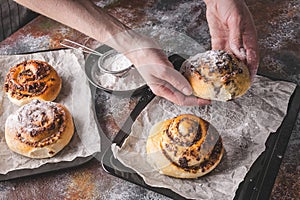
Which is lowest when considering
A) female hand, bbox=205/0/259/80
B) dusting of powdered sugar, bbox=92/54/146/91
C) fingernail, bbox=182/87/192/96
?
dusting of powdered sugar, bbox=92/54/146/91

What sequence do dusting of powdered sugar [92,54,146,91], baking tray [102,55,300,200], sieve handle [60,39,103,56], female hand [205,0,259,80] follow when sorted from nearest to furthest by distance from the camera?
baking tray [102,55,300,200]
female hand [205,0,259,80]
dusting of powdered sugar [92,54,146,91]
sieve handle [60,39,103,56]

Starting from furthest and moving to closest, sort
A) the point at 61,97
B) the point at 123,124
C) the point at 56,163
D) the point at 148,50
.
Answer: the point at 61,97 → the point at 123,124 → the point at 56,163 → the point at 148,50

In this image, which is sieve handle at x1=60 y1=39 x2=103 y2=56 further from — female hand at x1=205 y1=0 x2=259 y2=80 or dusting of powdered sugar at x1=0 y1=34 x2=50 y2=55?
female hand at x1=205 y1=0 x2=259 y2=80

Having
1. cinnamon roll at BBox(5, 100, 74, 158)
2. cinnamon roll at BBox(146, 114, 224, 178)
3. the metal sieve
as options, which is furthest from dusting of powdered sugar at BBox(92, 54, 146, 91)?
cinnamon roll at BBox(146, 114, 224, 178)

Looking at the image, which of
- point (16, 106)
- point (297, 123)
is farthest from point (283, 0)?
point (16, 106)

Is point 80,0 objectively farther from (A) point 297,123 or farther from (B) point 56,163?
(A) point 297,123

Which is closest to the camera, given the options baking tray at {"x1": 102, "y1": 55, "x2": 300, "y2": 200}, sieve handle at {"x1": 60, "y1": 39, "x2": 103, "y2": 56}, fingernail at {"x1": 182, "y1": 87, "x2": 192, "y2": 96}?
baking tray at {"x1": 102, "y1": 55, "x2": 300, "y2": 200}

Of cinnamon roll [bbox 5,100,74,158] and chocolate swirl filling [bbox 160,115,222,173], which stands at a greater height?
chocolate swirl filling [bbox 160,115,222,173]

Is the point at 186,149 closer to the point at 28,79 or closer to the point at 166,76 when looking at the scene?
the point at 166,76
